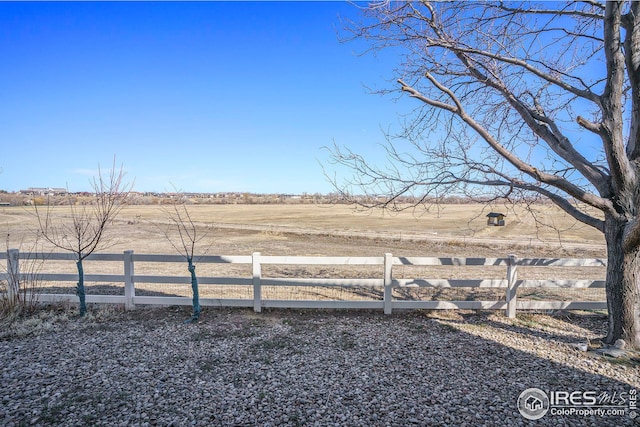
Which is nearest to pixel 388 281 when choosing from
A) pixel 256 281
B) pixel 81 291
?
pixel 256 281

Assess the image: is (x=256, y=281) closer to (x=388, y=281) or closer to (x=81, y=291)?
(x=388, y=281)

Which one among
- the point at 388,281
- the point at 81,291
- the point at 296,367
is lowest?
the point at 296,367

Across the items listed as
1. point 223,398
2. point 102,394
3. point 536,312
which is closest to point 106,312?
point 102,394

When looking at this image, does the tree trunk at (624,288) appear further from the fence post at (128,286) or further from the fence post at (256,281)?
the fence post at (128,286)

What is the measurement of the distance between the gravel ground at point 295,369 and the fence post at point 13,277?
0.65 metres

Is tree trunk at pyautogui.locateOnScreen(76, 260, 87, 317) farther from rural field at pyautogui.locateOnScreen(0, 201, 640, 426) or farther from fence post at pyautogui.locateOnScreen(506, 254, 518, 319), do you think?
fence post at pyautogui.locateOnScreen(506, 254, 518, 319)

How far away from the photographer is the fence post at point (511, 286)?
6275 millimetres

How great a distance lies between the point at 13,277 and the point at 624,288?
33.4 ft

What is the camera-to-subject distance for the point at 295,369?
440 centimetres

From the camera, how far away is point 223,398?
3.72 metres

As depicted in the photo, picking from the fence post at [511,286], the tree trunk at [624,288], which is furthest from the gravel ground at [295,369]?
the tree trunk at [624,288]

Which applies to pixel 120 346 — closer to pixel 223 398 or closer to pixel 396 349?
pixel 223 398

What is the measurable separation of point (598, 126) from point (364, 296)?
228 inches

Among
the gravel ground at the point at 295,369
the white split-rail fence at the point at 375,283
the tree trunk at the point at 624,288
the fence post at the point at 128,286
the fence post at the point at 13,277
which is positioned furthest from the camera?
the fence post at the point at 128,286
